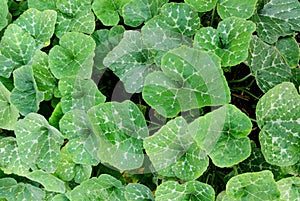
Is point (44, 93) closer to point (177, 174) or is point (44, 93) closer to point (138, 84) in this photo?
point (138, 84)

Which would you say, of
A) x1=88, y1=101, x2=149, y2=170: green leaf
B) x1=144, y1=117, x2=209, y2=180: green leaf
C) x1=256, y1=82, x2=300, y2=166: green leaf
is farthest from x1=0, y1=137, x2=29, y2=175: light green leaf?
x1=256, y1=82, x2=300, y2=166: green leaf

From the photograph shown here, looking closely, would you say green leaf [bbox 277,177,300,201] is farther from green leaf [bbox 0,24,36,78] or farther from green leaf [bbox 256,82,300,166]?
green leaf [bbox 0,24,36,78]

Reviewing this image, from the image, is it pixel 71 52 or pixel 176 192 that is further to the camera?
pixel 71 52

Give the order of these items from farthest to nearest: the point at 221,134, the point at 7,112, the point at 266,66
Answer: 1. the point at 7,112
2. the point at 266,66
3. the point at 221,134

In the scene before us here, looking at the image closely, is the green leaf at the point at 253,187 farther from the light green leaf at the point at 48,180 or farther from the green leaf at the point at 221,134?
the light green leaf at the point at 48,180

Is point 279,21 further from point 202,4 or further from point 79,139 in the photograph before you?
point 79,139

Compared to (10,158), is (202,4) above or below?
above

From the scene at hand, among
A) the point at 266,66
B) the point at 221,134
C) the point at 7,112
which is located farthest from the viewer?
the point at 7,112

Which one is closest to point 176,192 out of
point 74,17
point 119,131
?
point 119,131

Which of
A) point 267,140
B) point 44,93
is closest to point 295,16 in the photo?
point 267,140
